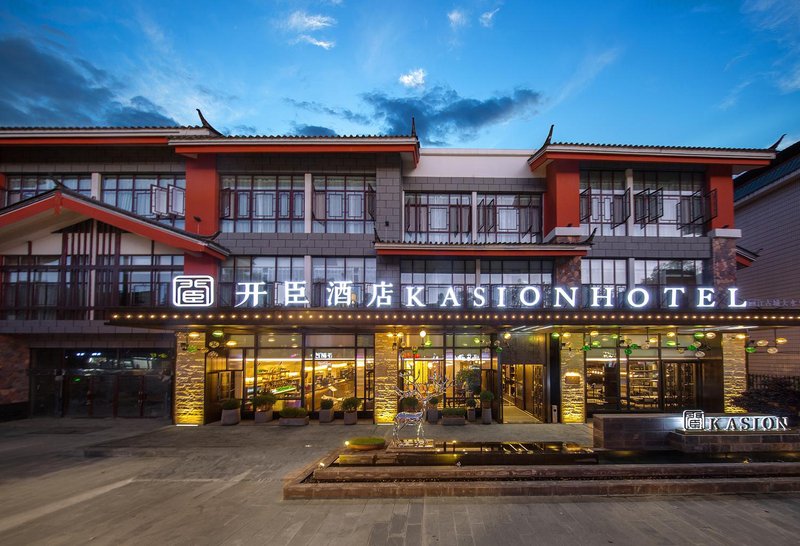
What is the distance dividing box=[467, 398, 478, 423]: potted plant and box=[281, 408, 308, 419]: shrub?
284 inches

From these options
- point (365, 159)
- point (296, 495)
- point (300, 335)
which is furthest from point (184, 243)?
point (296, 495)

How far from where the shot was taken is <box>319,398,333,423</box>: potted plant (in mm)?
19172

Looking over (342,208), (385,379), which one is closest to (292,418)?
(385,379)

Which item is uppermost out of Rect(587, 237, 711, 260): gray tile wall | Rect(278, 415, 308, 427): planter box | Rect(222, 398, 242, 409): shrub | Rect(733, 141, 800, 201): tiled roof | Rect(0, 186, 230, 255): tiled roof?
Rect(733, 141, 800, 201): tiled roof

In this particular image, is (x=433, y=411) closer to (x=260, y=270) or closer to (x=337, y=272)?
(x=337, y=272)

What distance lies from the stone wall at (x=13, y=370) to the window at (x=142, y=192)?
26.0ft

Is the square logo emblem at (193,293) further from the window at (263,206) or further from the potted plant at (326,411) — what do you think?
the potted plant at (326,411)

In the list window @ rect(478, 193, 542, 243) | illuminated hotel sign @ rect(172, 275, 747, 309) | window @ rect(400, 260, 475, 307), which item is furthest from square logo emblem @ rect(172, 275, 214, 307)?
window @ rect(478, 193, 542, 243)

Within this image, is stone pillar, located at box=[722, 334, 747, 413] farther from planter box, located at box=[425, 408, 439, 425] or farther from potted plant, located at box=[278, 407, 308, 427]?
potted plant, located at box=[278, 407, 308, 427]

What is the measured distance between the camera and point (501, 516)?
9227 mm

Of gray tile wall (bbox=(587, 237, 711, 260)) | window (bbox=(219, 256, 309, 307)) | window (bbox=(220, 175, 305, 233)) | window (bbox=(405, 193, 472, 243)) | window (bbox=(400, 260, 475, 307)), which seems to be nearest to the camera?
window (bbox=(219, 256, 309, 307))

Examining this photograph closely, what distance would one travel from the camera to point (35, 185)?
20906mm

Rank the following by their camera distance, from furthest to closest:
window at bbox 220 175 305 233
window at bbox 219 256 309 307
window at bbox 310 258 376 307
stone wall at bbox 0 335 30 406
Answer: window at bbox 220 175 305 233 → window at bbox 219 256 309 307 → window at bbox 310 258 376 307 → stone wall at bbox 0 335 30 406

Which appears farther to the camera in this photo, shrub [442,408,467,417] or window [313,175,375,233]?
window [313,175,375,233]
